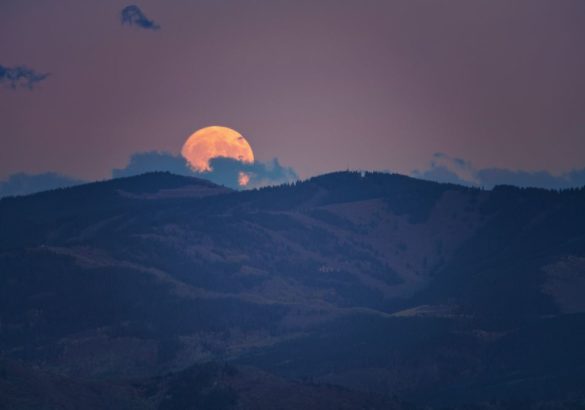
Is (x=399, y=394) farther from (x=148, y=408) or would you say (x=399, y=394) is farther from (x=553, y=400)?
(x=148, y=408)

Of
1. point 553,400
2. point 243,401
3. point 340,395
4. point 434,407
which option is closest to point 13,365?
point 243,401

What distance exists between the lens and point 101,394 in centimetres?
15875

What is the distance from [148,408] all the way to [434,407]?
5287 cm

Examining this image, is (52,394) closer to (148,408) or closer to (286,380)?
(148,408)

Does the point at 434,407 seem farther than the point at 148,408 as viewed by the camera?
Yes

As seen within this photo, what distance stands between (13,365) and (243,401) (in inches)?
1302

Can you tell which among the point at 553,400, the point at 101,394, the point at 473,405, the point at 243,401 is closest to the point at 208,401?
the point at 243,401

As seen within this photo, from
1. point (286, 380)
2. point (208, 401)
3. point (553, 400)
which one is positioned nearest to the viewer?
point (208, 401)

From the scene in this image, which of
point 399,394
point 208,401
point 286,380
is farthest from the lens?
point 399,394

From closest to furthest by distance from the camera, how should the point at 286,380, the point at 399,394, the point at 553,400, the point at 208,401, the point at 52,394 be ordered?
the point at 52,394 < the point at 208,401 < the point at 286,380 < the point at 553,400 < the point at 399,394

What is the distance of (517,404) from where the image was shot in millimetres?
179625

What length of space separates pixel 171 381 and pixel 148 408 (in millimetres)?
10935

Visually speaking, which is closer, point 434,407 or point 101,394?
point 101,394

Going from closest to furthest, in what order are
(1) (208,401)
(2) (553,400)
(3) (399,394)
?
(1) (208,401), (2) (553,400), (3) (399,394)
